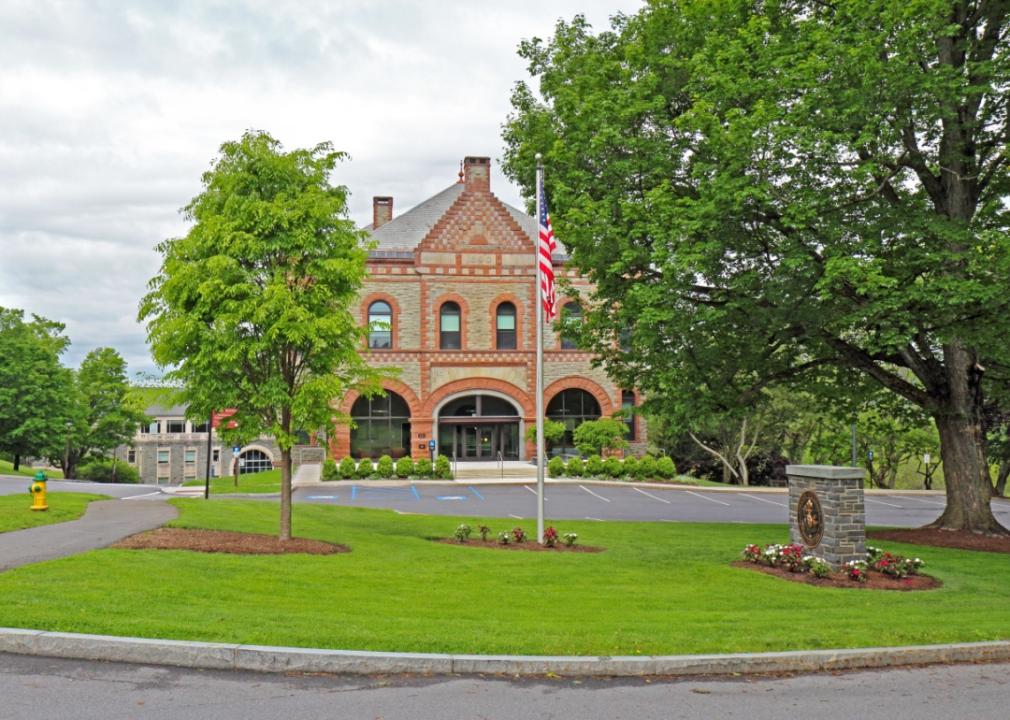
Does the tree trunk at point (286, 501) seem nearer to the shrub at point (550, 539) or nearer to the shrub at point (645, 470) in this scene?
the shrub at point (550, 539)

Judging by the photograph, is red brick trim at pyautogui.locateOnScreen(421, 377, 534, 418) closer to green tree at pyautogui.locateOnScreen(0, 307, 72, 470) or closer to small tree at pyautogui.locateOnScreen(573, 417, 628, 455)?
small tree at pyautogui.locateOnScreen(573, 417, 628, 455)

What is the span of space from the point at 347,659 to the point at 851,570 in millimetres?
8596

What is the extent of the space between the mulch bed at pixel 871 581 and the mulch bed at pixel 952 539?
5.04m

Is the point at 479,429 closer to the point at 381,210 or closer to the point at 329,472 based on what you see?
the point at 329,472

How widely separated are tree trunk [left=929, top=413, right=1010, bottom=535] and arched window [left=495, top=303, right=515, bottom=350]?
86.9ft

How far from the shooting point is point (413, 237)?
44.9m

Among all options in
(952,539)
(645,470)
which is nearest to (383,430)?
(645,470)

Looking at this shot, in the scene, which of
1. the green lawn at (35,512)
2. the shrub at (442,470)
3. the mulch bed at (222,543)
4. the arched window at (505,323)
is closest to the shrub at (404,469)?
the shrub at (442,470)

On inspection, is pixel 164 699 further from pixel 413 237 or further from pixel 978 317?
pixel 413 237

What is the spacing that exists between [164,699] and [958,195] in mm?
17718

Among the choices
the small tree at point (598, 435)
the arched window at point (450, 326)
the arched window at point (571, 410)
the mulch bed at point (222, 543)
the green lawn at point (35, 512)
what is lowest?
the mulch bed at point (222, 543)

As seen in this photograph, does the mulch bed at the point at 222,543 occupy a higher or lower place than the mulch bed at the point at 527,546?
higher

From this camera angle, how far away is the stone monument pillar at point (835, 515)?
12.9 m

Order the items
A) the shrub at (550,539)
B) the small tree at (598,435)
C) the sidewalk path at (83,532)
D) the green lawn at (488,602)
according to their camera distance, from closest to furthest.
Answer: the green lawn at (488,602)
the sidewalk path at (83,532)
the shrub at (550,539)
the small tree at (598,435)
